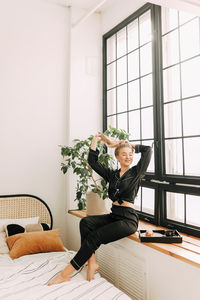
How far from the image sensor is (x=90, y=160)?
242 centimetres

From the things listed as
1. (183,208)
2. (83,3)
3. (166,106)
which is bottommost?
(183,208)

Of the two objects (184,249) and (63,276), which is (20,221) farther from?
(184,249)

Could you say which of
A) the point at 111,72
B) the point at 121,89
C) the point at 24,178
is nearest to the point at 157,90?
the point at 121,89

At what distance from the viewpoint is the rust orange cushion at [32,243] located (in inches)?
94.5

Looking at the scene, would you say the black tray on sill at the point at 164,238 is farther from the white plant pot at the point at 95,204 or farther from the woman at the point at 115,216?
the white plant pot at the point at 95,204

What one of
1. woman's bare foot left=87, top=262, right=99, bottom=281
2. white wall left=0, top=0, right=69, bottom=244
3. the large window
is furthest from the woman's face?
white wall left=0, top=0, right=69, bottom=244

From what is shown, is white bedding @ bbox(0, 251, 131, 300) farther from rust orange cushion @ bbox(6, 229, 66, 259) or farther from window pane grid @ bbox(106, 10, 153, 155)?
window pane grid @ bbox(106, 10, 153, 155)

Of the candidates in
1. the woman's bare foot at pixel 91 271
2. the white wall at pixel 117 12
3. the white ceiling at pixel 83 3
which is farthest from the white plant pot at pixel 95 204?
the white ceiling at pixel 83 3

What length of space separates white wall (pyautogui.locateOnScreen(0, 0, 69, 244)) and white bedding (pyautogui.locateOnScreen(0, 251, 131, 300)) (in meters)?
1.06

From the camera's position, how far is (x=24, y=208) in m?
3.00

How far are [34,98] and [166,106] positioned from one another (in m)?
1.66

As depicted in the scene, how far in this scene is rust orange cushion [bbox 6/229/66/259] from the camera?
2.40 m

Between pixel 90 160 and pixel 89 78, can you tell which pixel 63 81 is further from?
pixel 90 160

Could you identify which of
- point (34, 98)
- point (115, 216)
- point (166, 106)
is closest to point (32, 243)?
point (115, 216)
